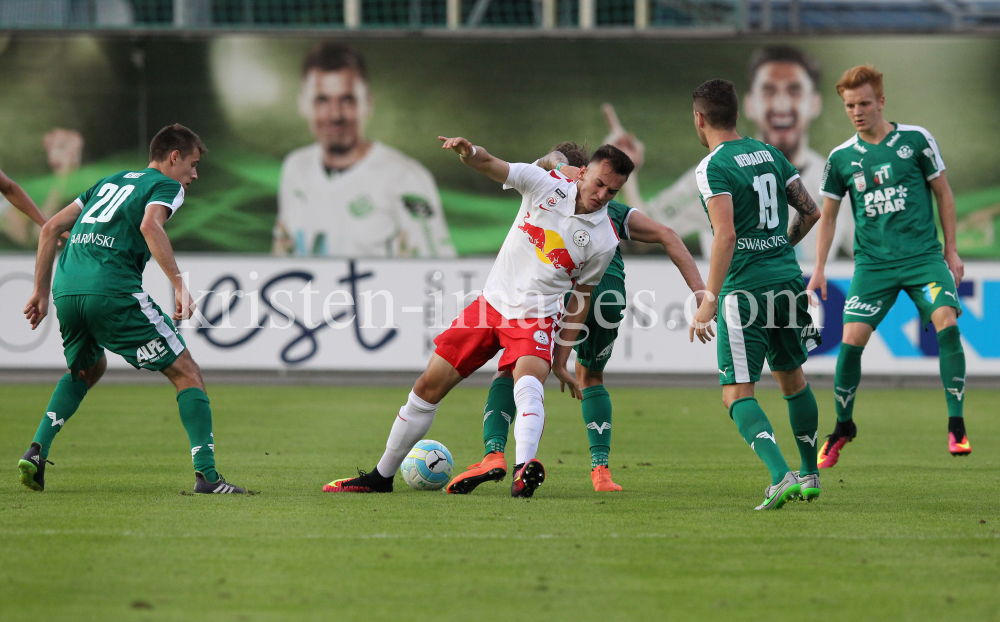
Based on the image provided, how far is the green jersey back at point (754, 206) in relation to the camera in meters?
5.33

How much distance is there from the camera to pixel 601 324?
240 inches

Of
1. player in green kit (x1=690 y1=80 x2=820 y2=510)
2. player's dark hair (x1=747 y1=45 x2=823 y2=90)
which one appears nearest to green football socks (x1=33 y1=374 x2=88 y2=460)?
player in green kit (x1=690 y1=80 x2=820 y2=510)

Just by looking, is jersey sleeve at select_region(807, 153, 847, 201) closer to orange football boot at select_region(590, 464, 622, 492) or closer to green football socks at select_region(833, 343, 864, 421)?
green football socks at select_region(833, 343, 864, 421)

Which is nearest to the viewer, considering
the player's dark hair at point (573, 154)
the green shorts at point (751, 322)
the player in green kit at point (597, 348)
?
the green shorts at point (751, 322)

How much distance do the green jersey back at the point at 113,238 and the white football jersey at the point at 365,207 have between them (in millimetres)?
11617

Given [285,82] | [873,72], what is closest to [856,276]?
[873,72]

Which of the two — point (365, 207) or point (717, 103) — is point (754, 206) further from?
point (365, 207)

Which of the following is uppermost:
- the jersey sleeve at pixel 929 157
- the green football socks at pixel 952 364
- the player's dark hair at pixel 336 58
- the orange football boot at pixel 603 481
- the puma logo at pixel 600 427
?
the player's dark hair at pixel 336 58

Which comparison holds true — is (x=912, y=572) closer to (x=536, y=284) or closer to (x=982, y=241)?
(x=536, y=284)

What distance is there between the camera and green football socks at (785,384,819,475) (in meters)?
5.68

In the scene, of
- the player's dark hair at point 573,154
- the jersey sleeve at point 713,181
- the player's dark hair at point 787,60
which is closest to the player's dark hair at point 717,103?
the jersey sleeve at point 713,181

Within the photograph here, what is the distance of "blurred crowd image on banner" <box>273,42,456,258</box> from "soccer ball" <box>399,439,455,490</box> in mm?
11558

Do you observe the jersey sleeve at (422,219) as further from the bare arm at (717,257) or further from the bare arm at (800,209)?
the bare arm at (717,257)

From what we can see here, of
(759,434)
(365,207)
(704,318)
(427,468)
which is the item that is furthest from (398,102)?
(759,434)
